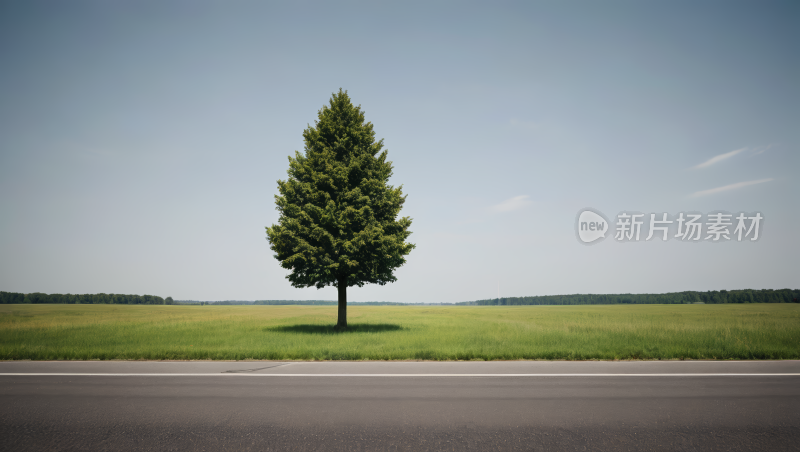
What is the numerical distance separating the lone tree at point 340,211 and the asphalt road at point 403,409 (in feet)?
40.8

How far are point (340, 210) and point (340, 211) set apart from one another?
0.23 metres

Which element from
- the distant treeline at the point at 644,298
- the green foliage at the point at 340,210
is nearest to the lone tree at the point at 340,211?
the green foliage at the point at 340,210

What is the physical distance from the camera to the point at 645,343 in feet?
48.1

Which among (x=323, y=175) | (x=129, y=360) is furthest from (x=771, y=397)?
(x=323, y=175)

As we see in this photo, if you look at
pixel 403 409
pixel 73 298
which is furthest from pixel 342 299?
pixel 73 298

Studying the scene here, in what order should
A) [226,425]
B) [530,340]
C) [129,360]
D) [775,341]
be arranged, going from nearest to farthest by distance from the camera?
[226,425], [129,360], [775,341], [530,340]

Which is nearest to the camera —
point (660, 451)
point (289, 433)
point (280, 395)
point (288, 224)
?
point (660, 451)

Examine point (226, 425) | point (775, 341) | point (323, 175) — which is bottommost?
point (775, 341)

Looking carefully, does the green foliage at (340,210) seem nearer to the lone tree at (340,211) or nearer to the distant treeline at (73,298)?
the lone tree at (340,211)

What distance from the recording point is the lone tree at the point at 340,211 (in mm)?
21812

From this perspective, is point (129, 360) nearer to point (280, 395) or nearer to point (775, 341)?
point (280, 395)

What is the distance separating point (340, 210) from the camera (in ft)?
73.0

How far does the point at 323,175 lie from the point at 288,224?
147 inches

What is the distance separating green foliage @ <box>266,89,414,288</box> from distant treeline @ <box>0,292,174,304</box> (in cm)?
15228
